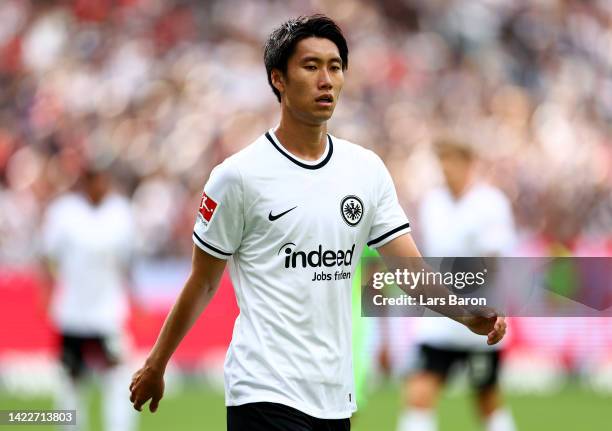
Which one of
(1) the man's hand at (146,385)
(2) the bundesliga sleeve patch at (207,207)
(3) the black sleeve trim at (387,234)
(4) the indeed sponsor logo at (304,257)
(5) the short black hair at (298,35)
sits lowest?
(1) the man's hand at (146,385)

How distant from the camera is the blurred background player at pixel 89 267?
10648mm

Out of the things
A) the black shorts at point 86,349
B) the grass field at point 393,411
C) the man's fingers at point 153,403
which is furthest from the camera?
the grass field at point 393,411

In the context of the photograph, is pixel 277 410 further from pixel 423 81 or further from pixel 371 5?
pixel 371 5

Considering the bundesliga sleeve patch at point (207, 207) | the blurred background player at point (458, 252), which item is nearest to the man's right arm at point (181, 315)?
the bundesliga sleeve patch at point (207, 207)

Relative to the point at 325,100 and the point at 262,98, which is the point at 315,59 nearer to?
the point at 325,100

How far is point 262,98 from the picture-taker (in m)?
19.2

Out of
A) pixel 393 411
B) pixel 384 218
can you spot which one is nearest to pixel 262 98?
pixel 393 411

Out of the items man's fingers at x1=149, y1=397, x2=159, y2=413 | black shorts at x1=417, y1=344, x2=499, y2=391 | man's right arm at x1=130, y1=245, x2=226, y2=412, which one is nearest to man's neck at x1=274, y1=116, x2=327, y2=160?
man's right arm at x1=130, y1=245, x2=226, y2=412

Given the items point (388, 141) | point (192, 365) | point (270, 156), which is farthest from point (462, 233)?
point (388, 141)

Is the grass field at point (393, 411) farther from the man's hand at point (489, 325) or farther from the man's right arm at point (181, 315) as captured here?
the man's hand at point (489, 325)

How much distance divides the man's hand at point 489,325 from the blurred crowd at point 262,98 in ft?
36.2

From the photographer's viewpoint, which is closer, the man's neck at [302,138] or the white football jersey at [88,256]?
the man's neck at [302,138]

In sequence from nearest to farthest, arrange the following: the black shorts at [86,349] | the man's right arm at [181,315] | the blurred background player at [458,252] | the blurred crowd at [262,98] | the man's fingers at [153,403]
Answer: the man's right arm at [181,315] → the man's fingers at [153,403] → the blurred background player at [458,252] → the black shorts at [86,349] → the blurred crowd at [262,98]

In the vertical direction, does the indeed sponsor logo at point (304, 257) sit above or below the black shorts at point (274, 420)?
above
